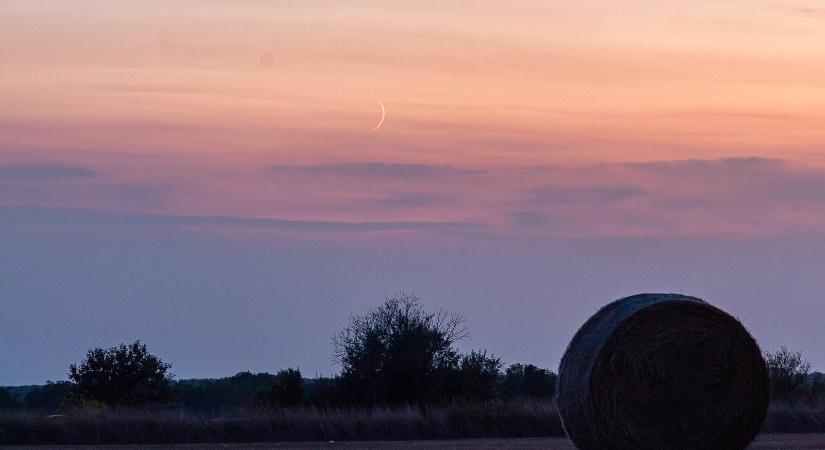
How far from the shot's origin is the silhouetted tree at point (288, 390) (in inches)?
1594

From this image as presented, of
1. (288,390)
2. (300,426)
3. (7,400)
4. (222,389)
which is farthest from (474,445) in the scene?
(222,389)

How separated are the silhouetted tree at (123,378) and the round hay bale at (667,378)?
24316mm

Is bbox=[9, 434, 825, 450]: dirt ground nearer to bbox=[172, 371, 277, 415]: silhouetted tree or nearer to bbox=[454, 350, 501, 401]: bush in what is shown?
bbox=[454, 350, 501, 401]: bush

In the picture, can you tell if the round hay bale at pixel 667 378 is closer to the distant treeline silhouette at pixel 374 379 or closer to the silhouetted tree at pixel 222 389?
the distant treeline silhouette at pixel 374 379

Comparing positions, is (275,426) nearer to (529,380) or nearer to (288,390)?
(288,390)

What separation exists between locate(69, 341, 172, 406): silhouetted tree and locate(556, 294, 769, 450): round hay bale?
24.3 m

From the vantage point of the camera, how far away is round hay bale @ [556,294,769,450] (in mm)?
21594

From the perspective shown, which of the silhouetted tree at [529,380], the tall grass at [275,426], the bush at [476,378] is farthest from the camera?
the silhouetted tree at [529,380]

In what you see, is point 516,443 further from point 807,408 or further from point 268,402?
point 268,402

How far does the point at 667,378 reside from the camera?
71.1ft

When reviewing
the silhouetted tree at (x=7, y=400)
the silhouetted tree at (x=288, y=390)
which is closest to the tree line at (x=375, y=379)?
the silhouetted tree at (x=288, y=390)

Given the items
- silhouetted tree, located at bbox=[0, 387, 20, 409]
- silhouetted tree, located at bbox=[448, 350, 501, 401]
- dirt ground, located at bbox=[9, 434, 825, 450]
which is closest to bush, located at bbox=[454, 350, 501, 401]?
silhouetted tree, located at bbox=[448, 350, 501, 401]

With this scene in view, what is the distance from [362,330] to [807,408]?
532 inches

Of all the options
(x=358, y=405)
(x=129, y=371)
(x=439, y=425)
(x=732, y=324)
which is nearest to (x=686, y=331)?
(x=732, y=324)
